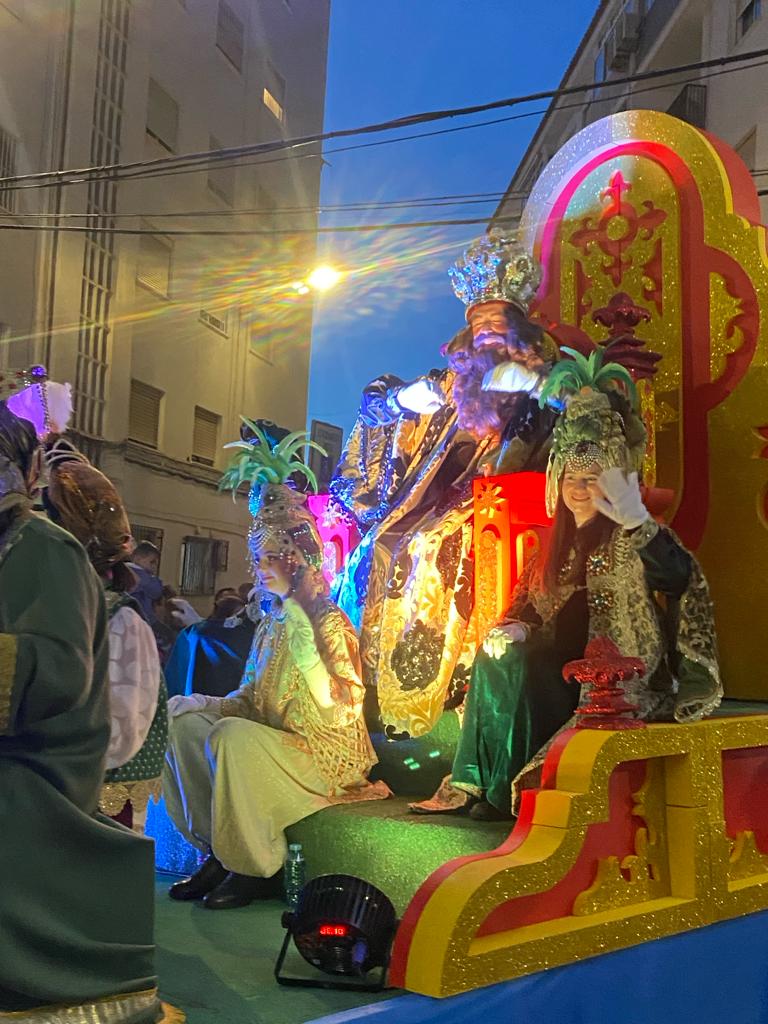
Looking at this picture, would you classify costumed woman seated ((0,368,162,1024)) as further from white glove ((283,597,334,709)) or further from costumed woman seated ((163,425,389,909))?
white glove ((283,597,334,709))

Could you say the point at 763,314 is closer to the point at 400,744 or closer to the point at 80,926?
the point at 400,744

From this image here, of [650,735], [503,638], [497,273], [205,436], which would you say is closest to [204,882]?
[503,638]

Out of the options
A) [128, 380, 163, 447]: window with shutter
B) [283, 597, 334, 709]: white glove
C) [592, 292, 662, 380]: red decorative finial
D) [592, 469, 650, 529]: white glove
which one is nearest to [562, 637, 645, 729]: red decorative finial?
[592, 469, 650, 529]: white glove

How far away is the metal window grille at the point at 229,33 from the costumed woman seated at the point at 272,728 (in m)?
5.45

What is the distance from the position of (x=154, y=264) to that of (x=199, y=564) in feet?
9.46

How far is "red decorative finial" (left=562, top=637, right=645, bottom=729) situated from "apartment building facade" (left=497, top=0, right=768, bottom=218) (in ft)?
21.5

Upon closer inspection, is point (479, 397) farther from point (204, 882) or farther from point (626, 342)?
point (204, 882)

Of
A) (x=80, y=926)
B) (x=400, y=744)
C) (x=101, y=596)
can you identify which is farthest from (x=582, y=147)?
(x=80, y=926)

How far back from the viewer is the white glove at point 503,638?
2.92m

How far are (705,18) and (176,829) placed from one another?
10.8 meters

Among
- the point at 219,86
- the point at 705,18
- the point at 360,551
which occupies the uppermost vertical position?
the point at 705,18

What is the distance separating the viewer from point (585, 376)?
9.82ft

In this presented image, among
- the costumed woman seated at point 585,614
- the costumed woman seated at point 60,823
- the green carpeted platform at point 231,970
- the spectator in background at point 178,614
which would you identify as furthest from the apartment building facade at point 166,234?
the costumed woman seated at point 60,823

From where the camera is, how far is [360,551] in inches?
163
